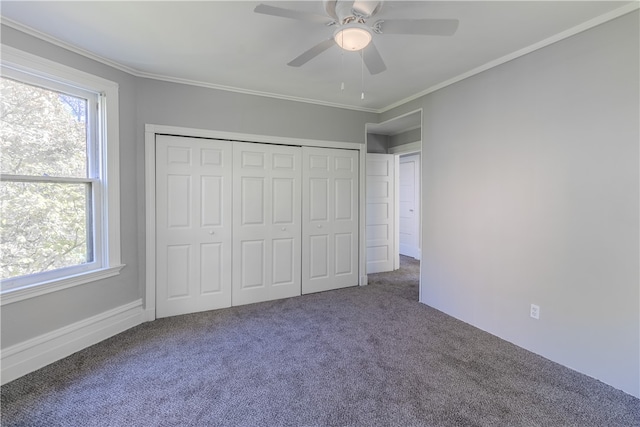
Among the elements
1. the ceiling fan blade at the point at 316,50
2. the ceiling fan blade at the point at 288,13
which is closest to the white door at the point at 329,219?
the ceiling fan blade at the point at 316,50

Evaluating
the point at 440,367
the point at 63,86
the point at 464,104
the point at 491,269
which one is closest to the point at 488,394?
the point at 440,367

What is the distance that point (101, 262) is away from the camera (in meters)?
2.70

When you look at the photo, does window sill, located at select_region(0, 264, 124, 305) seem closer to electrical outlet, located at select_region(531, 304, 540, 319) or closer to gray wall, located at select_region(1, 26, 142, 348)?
gray wall, located at select_region(1, 26, 142, 348)

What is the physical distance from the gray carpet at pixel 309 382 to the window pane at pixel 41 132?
5.01ft

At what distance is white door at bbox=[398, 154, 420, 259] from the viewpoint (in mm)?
6289

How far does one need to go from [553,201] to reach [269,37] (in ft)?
8.36

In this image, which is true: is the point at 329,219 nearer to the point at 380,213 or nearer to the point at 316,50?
the point at 380,213

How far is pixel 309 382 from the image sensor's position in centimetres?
204

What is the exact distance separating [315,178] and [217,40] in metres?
1.94

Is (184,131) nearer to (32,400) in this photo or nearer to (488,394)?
(32,400)

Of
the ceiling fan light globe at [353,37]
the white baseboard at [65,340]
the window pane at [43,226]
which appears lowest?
the white baseboard at [65,340]

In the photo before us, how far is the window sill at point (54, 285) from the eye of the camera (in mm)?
Answer: 2064

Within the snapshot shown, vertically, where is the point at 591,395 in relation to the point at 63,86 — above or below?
below

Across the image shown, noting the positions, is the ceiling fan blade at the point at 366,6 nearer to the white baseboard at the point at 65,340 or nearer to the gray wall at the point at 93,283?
the gray wall at the point at 93,283
